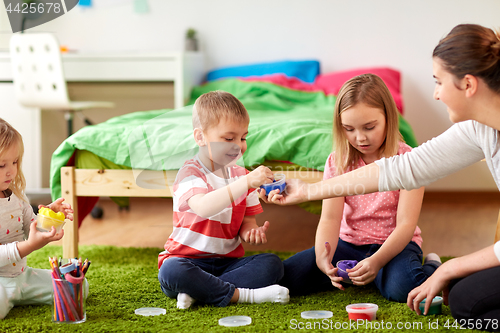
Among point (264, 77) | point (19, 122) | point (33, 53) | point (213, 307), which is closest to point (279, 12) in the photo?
point (264, 77)

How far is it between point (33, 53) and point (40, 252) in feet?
4.02

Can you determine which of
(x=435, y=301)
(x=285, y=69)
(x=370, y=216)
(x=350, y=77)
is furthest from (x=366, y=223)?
(x=285, y=69)

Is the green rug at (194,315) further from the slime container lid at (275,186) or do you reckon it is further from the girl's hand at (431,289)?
the slime container lid at (275,186)

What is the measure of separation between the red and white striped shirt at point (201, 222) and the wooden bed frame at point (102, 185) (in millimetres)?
346

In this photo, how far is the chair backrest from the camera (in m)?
2.45

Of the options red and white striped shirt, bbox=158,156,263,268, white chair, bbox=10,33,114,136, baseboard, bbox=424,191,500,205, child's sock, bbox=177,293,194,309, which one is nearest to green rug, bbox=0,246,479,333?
child's sock, bbox=177,293,194,309

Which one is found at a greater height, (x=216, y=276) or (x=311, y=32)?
(x=311, y=32)

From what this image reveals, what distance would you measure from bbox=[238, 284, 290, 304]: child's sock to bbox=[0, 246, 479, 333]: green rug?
17mm

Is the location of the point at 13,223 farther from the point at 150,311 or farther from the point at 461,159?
the point at 461,159

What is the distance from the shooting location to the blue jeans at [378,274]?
1.13 meters

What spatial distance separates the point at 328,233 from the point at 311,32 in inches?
81.7

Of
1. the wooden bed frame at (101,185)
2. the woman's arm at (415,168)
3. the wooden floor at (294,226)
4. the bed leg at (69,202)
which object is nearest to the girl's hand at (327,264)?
the woman's arm at (415,168)

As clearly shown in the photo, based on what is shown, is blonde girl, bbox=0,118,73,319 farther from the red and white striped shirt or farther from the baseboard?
the baseboard

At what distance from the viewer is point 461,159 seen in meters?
0.97
